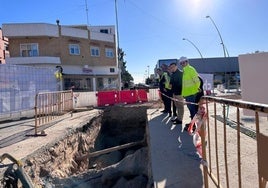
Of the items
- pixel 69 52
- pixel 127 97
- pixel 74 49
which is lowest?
pixel 127 97

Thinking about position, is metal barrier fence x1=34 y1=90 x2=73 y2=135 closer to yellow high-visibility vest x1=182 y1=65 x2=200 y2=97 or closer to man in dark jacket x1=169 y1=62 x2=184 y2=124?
man in dark jacket x1=169 y1=62 x2=184 y2=124

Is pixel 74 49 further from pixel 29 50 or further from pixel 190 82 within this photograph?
pixel 190 82

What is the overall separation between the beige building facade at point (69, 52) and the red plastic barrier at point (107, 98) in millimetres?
17372

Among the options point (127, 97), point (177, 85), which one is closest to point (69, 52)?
point (127, 97)

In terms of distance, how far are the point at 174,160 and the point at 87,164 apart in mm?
5316

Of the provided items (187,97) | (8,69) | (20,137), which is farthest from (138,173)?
(8,69)

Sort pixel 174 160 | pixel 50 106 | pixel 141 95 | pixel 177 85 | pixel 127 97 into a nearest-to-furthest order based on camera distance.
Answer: pixel 174 160, pixel 177 85, pixel 50 106, pixel 127 97, pixel 141 95

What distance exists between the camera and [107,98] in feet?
60.1

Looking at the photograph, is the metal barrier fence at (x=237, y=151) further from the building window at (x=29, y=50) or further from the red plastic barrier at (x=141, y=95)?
the building window at (x=29, y=50)

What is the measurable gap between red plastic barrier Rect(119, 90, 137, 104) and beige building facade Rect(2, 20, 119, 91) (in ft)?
57.9

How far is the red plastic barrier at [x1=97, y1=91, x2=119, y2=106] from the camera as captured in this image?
59.9 feet

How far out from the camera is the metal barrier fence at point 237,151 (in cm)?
207

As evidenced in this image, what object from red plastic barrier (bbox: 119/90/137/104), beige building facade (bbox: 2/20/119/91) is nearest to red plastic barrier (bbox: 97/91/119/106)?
red plastic barrier (bbox: 119/90/137/104)

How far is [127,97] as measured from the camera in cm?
1866
